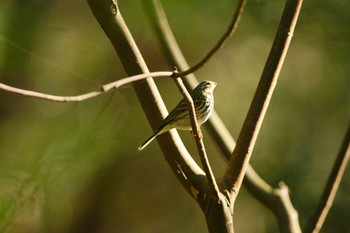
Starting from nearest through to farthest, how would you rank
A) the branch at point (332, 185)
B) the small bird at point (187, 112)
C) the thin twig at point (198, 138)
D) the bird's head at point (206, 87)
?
the thin twig at point (198, 138), the branch at point (332, 185), the small bird at point (187, 112), the bird's head at point (206, 87)

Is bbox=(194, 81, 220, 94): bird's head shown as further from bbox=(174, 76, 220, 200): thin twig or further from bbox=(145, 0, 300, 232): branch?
bbox=(174, 76, 220, 200): thin twig

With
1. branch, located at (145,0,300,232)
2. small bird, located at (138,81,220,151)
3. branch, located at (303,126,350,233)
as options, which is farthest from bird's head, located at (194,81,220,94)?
branch, located at (303,126,350,233)

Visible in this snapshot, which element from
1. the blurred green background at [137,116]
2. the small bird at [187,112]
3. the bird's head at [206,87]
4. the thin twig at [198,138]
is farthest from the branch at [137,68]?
the bird's head at [206,87]

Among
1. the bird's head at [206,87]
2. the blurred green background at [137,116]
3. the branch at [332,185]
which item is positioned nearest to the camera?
the branch at [332,185]

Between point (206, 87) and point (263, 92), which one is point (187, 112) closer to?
point (206, 87)

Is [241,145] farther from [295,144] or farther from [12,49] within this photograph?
[295,144]

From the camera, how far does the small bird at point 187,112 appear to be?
229cm

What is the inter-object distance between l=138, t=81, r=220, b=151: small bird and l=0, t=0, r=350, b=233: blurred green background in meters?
0.38

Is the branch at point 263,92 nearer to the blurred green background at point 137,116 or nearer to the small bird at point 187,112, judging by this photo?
the small bird at point 187,112

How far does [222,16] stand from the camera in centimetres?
393

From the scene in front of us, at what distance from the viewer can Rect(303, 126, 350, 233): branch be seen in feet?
6.61

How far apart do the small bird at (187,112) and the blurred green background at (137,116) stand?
0.38 m

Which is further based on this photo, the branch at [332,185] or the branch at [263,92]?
the branch at [263,92]

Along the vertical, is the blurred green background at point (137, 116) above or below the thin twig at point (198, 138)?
below
